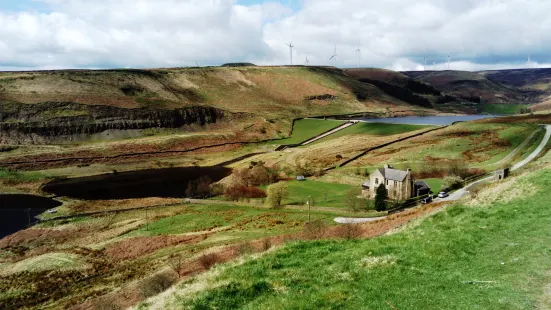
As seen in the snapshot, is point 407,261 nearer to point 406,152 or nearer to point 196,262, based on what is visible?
point 196,262

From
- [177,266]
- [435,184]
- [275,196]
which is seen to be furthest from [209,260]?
[435,184]

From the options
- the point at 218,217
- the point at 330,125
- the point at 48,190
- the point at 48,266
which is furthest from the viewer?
the point at 330,125

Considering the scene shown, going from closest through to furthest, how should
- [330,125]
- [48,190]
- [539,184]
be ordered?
[539,184]
[48,190]
[330,125]

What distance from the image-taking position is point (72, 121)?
153000mm

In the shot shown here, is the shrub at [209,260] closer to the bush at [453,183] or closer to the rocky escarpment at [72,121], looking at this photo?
the bush at [453,183]

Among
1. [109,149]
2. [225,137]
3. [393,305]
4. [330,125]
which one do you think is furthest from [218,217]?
[330,125]

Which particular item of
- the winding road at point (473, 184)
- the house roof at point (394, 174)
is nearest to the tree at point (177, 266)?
the winding road at point (473, 184)

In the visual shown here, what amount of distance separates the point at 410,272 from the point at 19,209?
88.1m

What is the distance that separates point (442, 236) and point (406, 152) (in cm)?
9381

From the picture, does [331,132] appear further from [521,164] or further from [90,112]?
[521,164]

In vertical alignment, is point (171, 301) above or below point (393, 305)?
below

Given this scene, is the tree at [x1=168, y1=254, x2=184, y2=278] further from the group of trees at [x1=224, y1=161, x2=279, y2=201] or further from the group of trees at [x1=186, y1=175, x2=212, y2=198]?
the group of trees at [x1=186, y1=175, x2=212, y2=198]

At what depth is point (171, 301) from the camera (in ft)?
66.8

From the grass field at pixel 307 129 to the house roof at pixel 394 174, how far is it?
3565 inches
